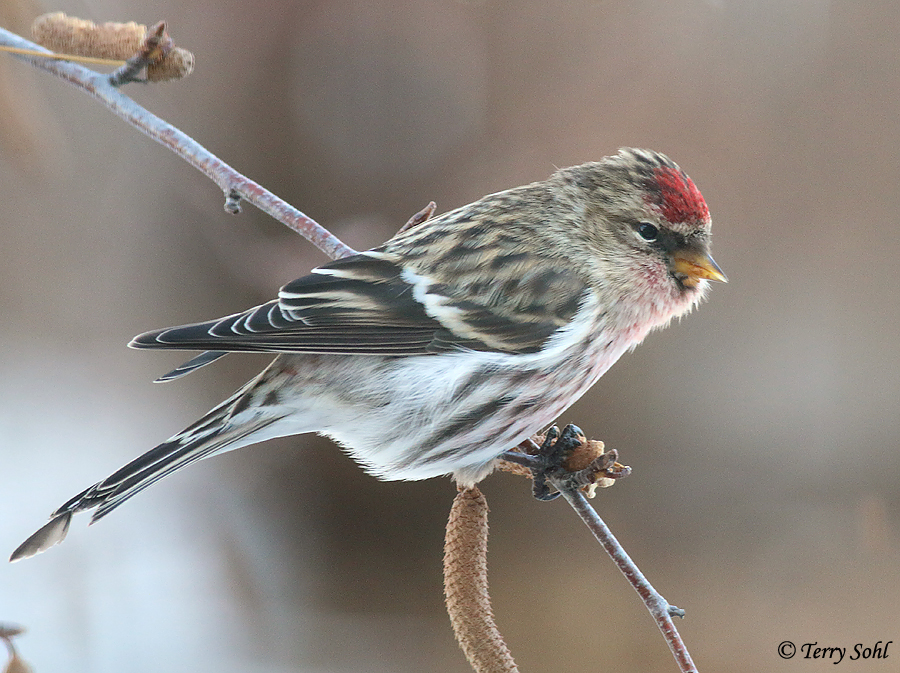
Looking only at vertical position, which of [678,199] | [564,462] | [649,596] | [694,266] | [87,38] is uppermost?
[87,38]

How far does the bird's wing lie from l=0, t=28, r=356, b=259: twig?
17 cm

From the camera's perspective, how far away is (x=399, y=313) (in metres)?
1.69

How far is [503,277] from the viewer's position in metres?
1.73

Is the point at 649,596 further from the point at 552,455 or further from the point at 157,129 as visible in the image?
the point at 157,129

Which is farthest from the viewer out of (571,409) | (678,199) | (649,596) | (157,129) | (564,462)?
(571,409)

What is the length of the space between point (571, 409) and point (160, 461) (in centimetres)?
209

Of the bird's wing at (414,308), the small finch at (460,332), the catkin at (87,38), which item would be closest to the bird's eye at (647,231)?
the small finch at (460,332)

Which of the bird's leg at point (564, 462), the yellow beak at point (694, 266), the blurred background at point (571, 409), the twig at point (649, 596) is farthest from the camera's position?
the blurred background at point (571, 409)

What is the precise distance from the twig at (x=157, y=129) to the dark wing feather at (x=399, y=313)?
0.17 metres

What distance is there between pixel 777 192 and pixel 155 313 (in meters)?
2.52

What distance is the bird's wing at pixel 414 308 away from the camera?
1.65m

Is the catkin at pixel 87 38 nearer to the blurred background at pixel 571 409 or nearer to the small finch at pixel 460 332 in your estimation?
the small finch at pixel 460 332

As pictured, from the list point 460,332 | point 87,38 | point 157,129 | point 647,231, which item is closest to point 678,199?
point 647,231

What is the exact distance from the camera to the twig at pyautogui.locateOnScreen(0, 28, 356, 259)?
1.65 meters
